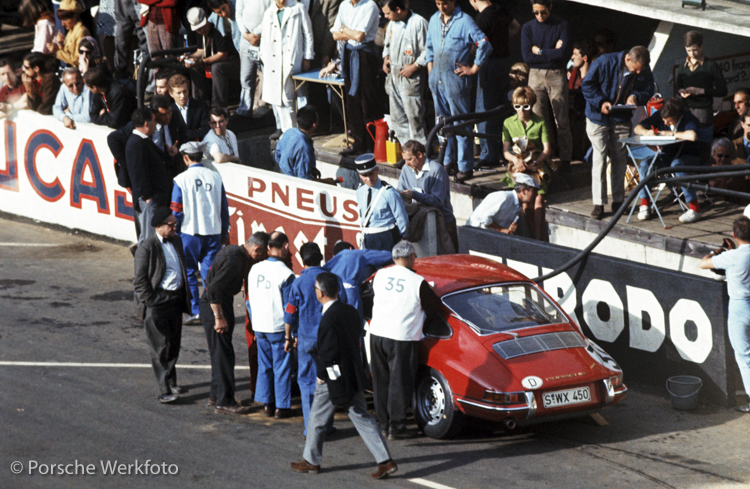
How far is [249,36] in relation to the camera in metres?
16.1

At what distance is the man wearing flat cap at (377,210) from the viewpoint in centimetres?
1150

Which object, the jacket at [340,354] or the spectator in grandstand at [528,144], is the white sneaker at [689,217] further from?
the jacket at [340,354]

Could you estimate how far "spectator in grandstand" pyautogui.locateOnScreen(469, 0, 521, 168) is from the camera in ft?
47.0

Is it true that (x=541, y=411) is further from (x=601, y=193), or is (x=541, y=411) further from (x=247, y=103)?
(x=247, y=103)

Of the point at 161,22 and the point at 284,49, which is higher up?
the point at 161,22

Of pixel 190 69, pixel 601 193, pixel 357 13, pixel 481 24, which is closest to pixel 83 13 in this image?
pixel 190 69

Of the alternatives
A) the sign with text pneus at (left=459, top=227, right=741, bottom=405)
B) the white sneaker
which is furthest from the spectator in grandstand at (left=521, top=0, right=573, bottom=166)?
the sign with text pneus at (left=459, top=227, right=741, bottom=405)

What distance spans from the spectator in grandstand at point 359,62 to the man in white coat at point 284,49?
2.02ft

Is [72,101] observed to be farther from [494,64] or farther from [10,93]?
[494,64]

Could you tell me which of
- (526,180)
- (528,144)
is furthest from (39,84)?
(526,180)

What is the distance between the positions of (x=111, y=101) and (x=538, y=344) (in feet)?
27.3

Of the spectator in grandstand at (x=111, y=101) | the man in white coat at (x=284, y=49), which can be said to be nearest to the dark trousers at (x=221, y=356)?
the spectator in grandstand at (x=111, y=101)

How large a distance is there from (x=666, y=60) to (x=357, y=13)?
14.9ft

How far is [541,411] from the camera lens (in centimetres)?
889
